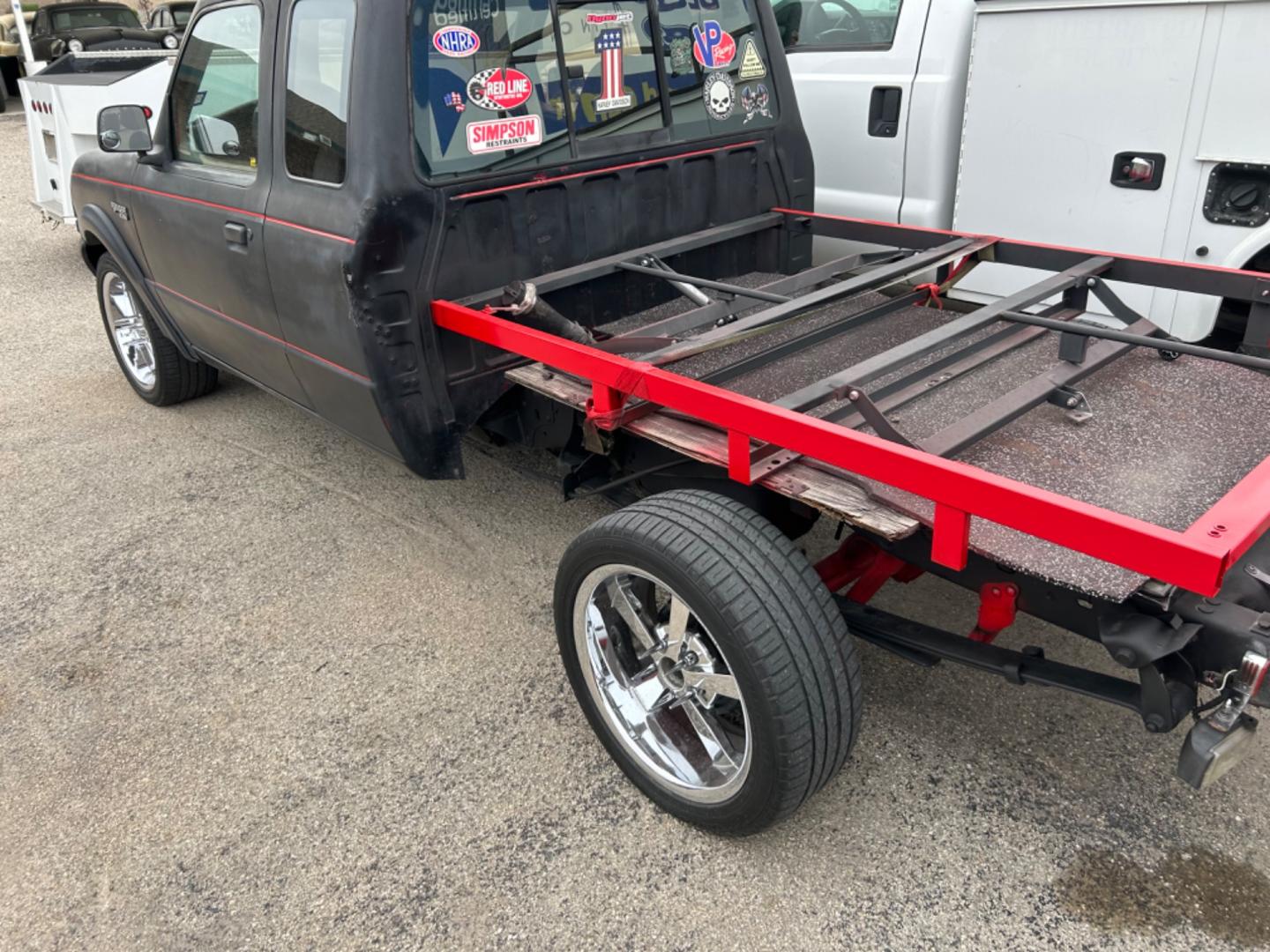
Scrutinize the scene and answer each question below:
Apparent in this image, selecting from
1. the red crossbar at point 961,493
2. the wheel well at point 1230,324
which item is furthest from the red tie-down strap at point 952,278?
the wheel well at point 1230,324

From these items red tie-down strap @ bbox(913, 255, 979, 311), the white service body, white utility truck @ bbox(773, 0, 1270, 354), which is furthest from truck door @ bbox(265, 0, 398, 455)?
the white service body

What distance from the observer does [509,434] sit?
353cm

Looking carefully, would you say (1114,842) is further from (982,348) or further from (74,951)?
(74,951)

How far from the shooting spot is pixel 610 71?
338 centimetres

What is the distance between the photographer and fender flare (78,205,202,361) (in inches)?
178

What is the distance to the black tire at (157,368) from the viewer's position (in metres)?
4.96

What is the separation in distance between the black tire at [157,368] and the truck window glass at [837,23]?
11.3 feet

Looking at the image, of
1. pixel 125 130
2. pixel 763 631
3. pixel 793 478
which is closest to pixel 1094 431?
pixel 793 478

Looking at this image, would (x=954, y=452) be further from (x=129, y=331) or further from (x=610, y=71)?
(x=129, y=331)

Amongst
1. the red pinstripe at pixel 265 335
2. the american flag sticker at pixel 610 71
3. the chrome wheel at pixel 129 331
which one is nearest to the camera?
the red pinstripe at pixel 265 335

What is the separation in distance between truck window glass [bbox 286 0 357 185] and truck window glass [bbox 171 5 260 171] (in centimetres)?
25

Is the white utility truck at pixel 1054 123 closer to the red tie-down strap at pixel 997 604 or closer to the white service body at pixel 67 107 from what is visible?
the red tie-down strap at pixel 997 604

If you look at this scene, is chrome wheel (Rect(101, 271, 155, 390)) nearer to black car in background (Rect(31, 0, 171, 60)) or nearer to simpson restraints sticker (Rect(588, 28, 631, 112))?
simpson restraints sticker (Rect(588, 28, 631, 112))

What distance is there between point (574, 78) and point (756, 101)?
0.88 metres
